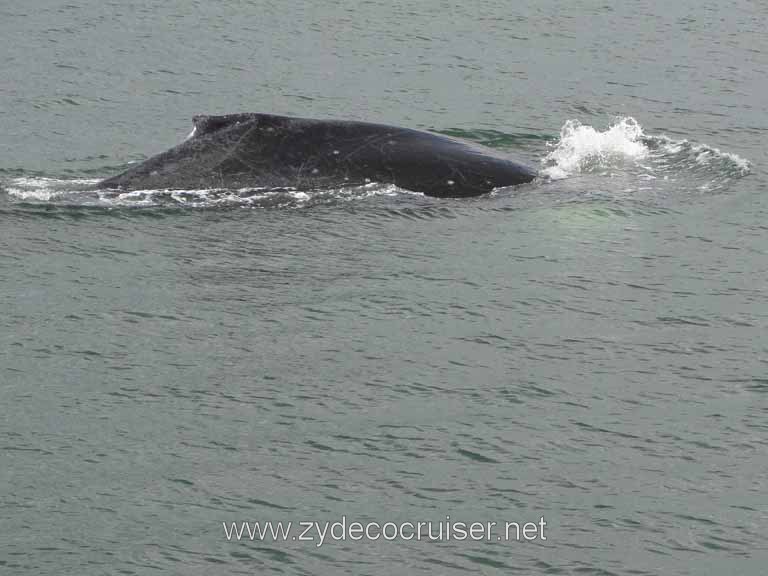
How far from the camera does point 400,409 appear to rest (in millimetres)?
11383

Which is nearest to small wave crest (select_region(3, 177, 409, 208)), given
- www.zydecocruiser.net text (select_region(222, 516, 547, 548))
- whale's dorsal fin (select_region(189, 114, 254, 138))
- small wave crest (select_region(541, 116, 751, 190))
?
whale's dorsal fin (select_region(189, 114, 254, 138))

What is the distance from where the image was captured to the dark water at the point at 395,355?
963cm

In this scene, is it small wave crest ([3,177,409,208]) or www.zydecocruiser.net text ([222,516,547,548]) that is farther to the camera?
small wave crest ([3,177,409,208])

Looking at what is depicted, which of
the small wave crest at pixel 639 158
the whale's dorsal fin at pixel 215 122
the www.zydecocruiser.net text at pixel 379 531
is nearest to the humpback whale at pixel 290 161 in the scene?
the whale's dorsal fin at pixel 215 122

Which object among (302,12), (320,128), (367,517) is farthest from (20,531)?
(302,12)

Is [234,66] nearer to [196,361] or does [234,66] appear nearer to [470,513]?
[196,361]

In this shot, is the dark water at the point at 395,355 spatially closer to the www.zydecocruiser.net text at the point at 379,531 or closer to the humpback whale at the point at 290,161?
the www.zydecocruiser.net text at the point at 379,531

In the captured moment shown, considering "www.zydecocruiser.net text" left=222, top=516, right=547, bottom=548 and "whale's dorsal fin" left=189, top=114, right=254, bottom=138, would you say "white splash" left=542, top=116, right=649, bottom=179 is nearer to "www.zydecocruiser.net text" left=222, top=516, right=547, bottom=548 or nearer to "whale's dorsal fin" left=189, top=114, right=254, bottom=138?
"whale's dorsal fin" left=189, top=114, right=254, bottom=138

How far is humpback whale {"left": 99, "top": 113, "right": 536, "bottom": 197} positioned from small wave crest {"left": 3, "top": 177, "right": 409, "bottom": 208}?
9 centimetres

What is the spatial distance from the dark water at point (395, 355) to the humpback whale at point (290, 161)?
0.77ft

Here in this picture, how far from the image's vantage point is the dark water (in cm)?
963

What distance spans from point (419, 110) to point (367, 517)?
14292mm

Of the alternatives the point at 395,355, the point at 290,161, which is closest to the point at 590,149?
the point at 290,161

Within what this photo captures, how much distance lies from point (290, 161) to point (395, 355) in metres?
4.57
